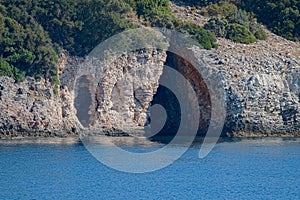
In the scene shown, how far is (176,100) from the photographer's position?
6406cm

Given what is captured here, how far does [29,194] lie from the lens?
3906 centimetres

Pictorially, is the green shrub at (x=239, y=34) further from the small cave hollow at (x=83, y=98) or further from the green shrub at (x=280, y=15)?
the small cave hollow at (x=83, y=98)

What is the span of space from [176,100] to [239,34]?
6586 millimetres

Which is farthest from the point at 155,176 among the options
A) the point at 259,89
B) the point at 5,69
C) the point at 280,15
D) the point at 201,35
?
the point at 280,15

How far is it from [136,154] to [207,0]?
24272 mm

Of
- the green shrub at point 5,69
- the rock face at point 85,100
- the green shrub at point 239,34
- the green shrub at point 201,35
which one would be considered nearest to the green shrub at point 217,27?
the green shrub at point 239,34

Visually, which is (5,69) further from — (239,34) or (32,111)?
(239,34)

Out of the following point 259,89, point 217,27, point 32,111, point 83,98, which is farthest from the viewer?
point 217,27

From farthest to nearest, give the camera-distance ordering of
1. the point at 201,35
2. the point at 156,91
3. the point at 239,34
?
the point at 239,34 < the point at 201,35 < the point at 156,91

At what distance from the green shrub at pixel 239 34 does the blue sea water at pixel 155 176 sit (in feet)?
44.6

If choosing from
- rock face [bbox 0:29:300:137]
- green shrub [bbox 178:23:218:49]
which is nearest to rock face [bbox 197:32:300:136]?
rock face [bbox 0:29:300:137]

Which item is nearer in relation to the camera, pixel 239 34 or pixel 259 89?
pixel 259 89

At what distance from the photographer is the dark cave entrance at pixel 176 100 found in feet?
204

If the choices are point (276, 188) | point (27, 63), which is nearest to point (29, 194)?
point (276, 188)
